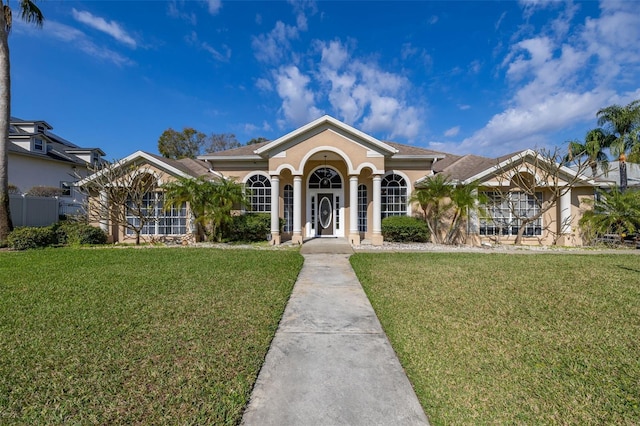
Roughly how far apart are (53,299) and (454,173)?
17260 millimetres

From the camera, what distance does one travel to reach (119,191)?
14.5m

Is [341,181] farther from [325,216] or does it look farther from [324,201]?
[325,216]

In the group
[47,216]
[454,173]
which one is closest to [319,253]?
[454,173]

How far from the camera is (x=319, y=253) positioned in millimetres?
12109

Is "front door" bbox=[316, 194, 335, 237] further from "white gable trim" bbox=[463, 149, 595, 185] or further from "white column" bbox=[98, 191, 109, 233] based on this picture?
"white column" bbox=[98, 191, 109, 233]

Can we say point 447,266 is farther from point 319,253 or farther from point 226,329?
point 226,329

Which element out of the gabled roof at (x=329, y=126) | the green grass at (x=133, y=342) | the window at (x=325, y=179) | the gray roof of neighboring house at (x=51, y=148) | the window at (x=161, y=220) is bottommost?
the green grass at (x=133, y=342)

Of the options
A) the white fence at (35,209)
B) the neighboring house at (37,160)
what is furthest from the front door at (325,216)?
the neighboring house at (37,160)

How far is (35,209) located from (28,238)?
7.43 metres

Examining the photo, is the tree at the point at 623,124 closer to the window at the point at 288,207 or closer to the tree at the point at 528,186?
the tree at the point at 528,186

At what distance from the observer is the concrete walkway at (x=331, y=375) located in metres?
2.81

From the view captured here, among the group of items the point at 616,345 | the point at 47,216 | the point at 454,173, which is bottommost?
the point at 616,345

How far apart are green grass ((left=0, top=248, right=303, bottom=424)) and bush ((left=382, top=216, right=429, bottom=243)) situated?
7.99 m

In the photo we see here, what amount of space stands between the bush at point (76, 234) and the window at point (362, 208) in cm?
1369
